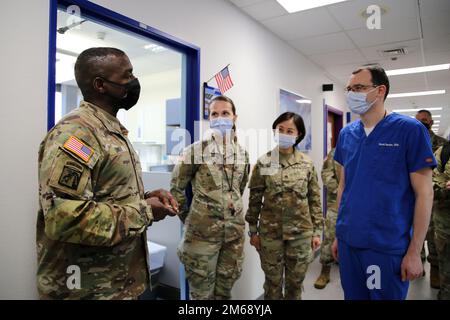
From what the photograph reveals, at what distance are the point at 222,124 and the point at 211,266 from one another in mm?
911

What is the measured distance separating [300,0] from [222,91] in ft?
A: 3.48

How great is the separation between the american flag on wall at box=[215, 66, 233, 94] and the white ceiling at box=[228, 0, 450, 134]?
634 millimetres

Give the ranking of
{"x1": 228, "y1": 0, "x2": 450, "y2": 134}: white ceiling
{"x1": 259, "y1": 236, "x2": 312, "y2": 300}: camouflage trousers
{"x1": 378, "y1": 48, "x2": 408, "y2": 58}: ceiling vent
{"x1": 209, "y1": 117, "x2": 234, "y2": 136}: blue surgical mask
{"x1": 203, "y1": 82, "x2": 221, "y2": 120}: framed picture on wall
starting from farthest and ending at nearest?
{"x1": 378, "y1": 48, "x2": 408, "y2": 58}: ceiling vent
{"x1": 228, "y1": 0, "x2": 450, "y2": 134}: white ceiling
{"x1": 203, "y1": 82, "x2": 221, "y2": 120}: framed picture on wall
{"x1": 259, "y1": 236, "x2": 312, "y2": 300}: camouflage trousers
{"x1": 209, "y1": 117, "x2": 234, "y2": 136}: blue surgical mask

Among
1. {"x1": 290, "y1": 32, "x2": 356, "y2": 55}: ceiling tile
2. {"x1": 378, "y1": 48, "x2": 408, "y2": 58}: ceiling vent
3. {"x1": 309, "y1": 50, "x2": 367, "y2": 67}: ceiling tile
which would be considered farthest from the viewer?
{"x1": 309, "y1": 50, "x2": 367, "y2": 67}: ceiling tile

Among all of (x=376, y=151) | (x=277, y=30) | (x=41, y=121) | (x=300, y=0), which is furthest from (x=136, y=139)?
(x=376, y=151)

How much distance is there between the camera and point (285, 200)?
6.96 ft

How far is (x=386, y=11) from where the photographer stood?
2.78 m

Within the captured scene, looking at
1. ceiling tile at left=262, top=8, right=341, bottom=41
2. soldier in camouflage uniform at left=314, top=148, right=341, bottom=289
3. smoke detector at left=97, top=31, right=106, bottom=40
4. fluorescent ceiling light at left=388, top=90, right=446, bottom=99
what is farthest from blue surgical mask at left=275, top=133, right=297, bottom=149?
fluorescent ceiling light at left=388, top=90, right=446, bottom=99

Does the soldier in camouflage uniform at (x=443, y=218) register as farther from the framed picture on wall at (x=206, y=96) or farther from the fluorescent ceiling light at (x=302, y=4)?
the framed picture on wall at (x=206, y=96)

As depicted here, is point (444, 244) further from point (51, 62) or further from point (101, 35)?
point (101, 35)

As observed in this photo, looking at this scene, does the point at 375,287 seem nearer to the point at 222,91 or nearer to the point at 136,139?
the point at 222,91

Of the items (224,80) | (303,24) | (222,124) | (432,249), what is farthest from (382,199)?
→ (432,249)

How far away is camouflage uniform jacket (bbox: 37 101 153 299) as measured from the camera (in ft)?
2.89

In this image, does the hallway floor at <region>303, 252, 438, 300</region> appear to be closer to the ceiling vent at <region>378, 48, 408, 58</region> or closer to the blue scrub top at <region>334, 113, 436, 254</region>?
the blue scrub top at <region>334, 113, 436, 254</region>
